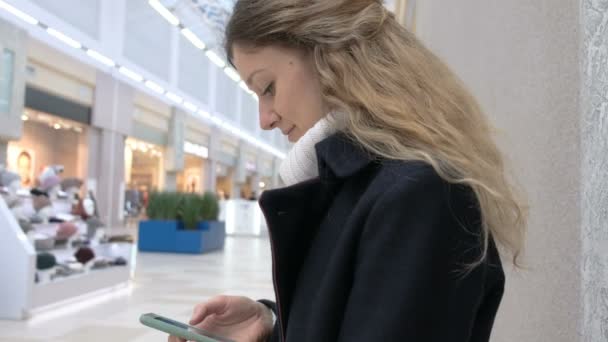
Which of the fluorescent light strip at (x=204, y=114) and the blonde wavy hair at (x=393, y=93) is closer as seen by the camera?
the blonde wavy hair at (x=393, y=93)

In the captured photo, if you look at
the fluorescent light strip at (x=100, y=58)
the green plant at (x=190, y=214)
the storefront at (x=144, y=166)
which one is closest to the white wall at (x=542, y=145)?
the green plant at (x=190, y=214)

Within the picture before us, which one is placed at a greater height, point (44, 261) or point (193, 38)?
point (193, 38)

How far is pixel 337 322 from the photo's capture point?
740 millimetres

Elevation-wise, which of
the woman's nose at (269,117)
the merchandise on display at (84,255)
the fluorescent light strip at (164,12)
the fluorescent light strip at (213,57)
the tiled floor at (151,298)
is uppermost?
the fluorescent light strip at (213,57)

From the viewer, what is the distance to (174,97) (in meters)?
22.2

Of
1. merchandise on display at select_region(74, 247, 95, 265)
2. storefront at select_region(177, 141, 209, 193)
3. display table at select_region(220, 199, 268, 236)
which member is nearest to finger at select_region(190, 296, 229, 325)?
merchandise on display at select_region(74, 247, 95, 265)

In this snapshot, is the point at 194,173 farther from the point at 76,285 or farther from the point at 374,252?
the point at 374,252

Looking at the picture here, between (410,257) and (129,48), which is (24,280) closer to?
(410,257)

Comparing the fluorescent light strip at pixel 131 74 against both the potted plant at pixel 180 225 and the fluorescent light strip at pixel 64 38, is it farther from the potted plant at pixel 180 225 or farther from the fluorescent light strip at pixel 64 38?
the potted plant at pixel 180 225

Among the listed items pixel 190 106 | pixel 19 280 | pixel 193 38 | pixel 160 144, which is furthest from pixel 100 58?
pixel 19 280

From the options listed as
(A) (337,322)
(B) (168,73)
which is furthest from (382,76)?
(B) (168,73)

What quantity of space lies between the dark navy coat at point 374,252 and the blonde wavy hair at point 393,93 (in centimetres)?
3

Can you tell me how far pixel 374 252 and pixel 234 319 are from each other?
66 centimetres

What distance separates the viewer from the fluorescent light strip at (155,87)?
19.9m
